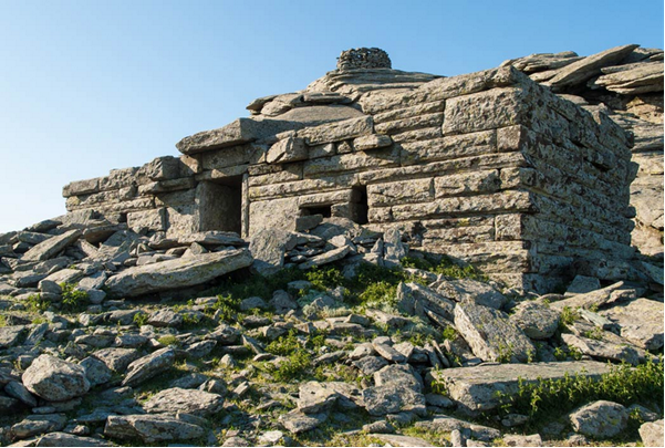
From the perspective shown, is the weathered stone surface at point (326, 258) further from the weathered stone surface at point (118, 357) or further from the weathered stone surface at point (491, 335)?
the weathered stone surface at point (118, 357)

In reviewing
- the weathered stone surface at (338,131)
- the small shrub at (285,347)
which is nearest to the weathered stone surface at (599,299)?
the small shrub at (285,347)

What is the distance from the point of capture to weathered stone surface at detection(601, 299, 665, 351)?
6148 millimetres

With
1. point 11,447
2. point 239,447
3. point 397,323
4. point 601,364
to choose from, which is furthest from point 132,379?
point 601,364

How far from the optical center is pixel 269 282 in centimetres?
772

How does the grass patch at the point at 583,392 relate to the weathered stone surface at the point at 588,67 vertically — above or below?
below

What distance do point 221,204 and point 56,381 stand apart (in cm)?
775

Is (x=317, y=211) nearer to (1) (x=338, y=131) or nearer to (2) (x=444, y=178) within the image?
(1) (x=338, y=131)

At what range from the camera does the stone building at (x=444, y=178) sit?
8391 millimetres

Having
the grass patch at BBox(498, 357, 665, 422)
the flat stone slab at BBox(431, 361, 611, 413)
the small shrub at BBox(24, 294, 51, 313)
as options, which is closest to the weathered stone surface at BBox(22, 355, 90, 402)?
the small shrub at BBox(24, 294, 51, 313)

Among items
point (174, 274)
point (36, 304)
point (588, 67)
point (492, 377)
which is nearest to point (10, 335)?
point (36, 304)

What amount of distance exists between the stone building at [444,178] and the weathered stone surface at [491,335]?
2.00 m

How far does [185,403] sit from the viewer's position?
14.6ft

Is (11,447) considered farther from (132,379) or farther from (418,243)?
(418,243)

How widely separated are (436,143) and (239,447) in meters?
6.17
